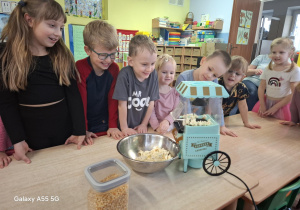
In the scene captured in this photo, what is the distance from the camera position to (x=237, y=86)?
1649mm

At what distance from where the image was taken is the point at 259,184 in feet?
2.78

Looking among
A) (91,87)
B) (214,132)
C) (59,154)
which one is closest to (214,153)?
(214,132)

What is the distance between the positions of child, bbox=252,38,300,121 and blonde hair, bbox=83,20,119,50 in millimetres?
1495

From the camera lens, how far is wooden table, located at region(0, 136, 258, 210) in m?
0.66

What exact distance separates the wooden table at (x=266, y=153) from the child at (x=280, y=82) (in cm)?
32

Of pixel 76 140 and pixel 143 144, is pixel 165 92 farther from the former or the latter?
pixel 76 140

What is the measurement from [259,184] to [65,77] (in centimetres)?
107

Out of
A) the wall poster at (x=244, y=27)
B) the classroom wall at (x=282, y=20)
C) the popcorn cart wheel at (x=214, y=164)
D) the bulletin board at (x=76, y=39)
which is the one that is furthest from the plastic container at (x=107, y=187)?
the classroom wall at (x=282, y=20)

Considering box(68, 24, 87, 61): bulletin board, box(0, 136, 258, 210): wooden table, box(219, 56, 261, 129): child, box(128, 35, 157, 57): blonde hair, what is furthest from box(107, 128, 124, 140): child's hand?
box(68, 24, 87, 61): bulletin board

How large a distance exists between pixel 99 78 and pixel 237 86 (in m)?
1.13

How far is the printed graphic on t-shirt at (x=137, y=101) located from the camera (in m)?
1.29

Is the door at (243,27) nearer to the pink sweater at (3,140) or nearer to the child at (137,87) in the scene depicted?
the child at (137,87)

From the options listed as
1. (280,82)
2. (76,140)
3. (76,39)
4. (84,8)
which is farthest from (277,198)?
(84,8)

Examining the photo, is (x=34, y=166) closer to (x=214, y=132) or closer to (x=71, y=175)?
(x=71, y=175)
